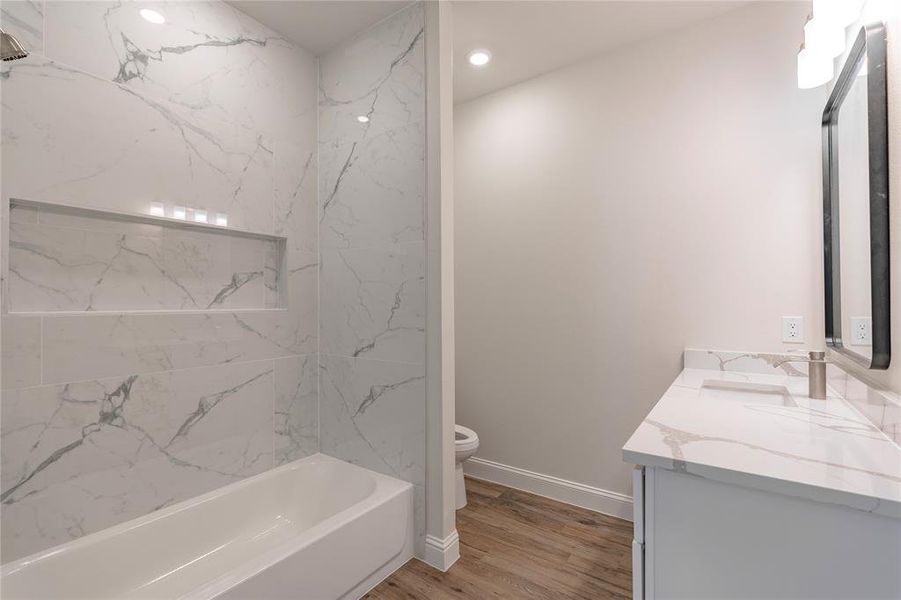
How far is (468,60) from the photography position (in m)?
2.45

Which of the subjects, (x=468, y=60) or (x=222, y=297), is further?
(x=468, y=60)

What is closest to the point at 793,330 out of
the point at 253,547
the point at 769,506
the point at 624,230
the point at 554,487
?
the point at 624,230

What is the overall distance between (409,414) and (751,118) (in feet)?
7.13

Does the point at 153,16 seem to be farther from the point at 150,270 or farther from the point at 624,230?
the point at 624,230

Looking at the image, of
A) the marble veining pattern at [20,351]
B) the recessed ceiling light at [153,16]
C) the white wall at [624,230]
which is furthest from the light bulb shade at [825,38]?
the marble veining pattern at [20,351]

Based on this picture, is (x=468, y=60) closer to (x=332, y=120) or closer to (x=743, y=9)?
(x=332, y=120)

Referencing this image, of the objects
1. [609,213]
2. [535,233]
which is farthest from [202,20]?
[609,213]

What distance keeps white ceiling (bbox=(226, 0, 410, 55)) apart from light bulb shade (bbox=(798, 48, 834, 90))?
5.51ft

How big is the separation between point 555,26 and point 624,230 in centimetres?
114

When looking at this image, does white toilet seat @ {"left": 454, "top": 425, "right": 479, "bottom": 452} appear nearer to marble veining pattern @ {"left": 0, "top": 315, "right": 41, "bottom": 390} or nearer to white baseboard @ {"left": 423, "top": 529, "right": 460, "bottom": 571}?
white baseboard @ {"left": 423, "top": 529, "right": 460, "bottom": 571}

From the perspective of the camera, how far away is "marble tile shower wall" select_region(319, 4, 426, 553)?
6.41ft

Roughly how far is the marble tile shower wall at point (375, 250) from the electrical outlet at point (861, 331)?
153cm

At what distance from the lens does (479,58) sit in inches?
95.4

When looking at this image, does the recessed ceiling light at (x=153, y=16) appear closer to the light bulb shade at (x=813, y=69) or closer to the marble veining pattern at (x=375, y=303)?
the marble veining pattern at (x=375, y=303)
